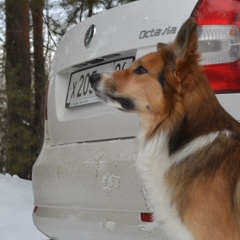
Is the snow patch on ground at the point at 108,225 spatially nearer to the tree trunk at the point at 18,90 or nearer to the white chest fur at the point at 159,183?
the white chest fur at the point at 159,183

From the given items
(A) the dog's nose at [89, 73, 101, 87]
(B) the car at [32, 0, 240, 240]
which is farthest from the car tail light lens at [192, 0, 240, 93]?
(A) the dog's nose at [89, 73, 101, 87]

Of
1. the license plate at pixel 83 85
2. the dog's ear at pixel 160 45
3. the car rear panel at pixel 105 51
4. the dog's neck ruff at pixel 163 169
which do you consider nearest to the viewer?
the dog's neck ruff at pixel 163 169

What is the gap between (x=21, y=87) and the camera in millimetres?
14523

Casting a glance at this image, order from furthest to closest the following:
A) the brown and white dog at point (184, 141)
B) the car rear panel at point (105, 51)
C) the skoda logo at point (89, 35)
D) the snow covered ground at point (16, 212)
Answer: the snow covered ground at point (16, 212) → the skoda logo at point (89, 35) → the car rear panel at point (105, 51) → the brown and white dog at point (184, 141)

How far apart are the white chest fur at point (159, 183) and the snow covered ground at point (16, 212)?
3.27 meters

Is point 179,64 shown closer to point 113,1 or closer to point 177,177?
point 177,177

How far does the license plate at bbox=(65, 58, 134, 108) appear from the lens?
409cm

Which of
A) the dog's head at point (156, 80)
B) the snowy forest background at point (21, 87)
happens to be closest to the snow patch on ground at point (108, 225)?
the dog's head at point (156, 80)

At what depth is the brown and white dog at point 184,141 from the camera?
305 centimetres

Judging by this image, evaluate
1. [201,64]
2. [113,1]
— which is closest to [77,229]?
[201,64]

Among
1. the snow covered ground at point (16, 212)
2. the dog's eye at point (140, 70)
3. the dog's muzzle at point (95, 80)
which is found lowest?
the snow covered ground at point (16, 212)

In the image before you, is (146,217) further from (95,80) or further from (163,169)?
(95,80)

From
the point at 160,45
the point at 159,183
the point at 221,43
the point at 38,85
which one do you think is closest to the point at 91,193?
the point at 159,183

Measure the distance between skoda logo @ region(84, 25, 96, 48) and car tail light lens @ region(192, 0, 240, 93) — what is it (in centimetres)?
105
